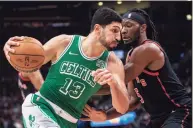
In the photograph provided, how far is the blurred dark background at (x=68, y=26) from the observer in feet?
45.8

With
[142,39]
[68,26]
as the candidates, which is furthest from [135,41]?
[68,26]

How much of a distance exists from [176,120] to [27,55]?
5.12ft

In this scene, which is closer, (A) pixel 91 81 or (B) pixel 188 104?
(A) pixel 91 81

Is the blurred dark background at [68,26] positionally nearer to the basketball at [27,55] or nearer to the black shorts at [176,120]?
the black shorts at [176,120]

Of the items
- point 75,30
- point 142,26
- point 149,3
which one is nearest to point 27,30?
point 75,30

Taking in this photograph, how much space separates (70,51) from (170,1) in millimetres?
10323

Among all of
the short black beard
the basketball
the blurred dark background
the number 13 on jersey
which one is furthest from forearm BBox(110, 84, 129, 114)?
the blurred dark background

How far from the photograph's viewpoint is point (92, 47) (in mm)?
3920

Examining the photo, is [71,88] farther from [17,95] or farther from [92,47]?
[17,95]

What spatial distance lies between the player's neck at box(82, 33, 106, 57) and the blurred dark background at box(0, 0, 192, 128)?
9762 mm

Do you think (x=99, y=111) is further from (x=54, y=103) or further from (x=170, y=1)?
(x=170, y=1)

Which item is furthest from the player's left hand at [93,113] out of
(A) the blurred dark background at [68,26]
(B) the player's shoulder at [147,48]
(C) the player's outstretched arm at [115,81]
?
(A) the blurred dark background at [68,26]

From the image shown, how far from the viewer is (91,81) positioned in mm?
3814

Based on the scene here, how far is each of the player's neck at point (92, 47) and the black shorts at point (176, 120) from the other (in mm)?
942
